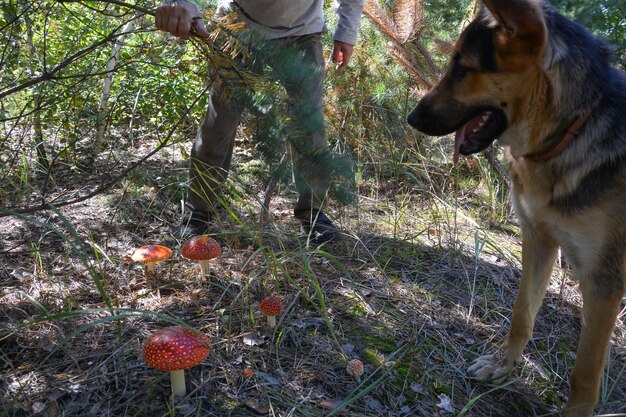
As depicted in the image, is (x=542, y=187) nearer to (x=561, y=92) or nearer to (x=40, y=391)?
(x=561, y=92)

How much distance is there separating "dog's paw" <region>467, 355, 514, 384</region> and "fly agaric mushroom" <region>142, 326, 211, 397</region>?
1.48 m

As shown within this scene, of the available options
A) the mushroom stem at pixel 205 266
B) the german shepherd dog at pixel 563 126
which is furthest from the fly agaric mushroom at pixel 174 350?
the german shepherd dog at pixel 563 126

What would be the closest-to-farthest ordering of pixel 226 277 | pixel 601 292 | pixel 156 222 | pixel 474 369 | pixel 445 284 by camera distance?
pixel 601 292 → pixel 474 369 → pixel 226 277 → pixel 445 284 → pixel 156 222

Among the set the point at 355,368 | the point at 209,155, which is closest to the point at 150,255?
the point at 209,155

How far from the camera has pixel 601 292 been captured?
2.22m

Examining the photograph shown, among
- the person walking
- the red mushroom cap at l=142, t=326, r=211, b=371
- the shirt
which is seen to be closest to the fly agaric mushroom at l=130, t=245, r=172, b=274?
the person walking

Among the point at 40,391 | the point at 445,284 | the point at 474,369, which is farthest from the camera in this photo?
the point at 445,284

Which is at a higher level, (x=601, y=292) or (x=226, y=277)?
(x=601, y=292)

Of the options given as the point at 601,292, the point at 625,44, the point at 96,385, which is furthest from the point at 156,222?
the point at 625,44

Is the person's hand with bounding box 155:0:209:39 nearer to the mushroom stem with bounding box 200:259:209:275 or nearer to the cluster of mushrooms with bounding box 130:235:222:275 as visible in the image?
the cluster of mushrooms with bounding box 130:235:222:275

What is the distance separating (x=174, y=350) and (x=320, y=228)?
1939 mm

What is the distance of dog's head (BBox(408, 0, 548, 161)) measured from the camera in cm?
212

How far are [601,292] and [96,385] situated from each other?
2283 millimetres

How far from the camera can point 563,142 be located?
7.43ft
